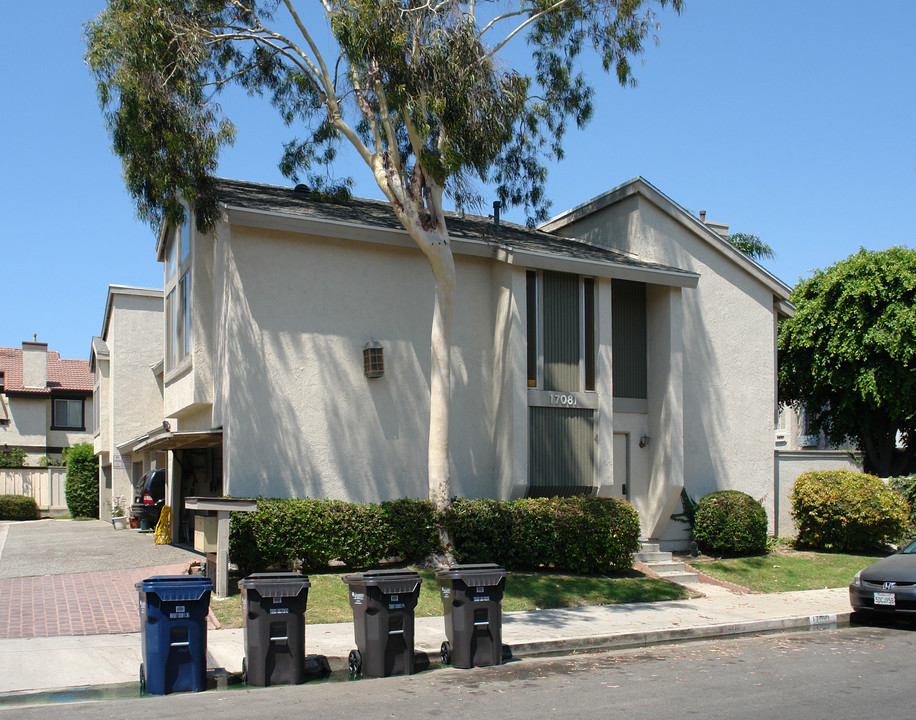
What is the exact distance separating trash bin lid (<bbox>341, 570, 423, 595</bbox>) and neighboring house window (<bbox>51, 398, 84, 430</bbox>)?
3390cm

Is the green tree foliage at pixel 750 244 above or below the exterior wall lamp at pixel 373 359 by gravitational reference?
above

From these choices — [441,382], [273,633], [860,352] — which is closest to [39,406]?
[441,382]

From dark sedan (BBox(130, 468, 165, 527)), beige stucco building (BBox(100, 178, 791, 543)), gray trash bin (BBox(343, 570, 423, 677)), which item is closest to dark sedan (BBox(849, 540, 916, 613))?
beige stucco building (BBox(100, 178, 791, 543))

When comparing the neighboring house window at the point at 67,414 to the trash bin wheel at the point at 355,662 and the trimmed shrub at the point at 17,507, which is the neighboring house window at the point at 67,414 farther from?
the trash bin wheel at the point at 355,662

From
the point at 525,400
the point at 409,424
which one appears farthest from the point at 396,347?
the point at 525,400

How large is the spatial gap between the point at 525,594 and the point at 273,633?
540 cm

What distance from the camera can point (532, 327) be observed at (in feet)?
53.0

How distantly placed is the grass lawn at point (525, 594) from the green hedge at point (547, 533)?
341 mm

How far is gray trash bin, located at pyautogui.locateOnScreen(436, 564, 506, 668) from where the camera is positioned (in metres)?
9.06

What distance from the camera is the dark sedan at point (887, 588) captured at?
11.4 metres

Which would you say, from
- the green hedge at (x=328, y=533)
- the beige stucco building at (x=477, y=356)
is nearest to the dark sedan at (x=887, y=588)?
the beige stucco building at (x=477, y=356)

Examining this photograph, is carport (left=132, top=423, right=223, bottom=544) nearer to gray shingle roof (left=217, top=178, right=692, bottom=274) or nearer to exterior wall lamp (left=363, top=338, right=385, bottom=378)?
exterior wall lamp (left=363, top=338, right=385, bottom=378)

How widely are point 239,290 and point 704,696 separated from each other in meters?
9.76

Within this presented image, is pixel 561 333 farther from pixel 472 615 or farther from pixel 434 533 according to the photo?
pixel 472 615
